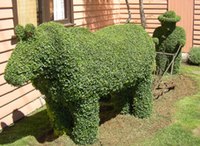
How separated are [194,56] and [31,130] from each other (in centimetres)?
757

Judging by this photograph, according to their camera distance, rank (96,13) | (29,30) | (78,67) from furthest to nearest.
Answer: (96,13) → (78,67) → (29,30)

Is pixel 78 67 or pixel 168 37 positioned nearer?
pixel 78 67

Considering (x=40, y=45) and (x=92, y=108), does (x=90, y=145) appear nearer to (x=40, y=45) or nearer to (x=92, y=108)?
(x=92, y=108)

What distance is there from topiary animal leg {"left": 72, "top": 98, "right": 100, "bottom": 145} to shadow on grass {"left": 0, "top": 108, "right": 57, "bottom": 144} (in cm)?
55

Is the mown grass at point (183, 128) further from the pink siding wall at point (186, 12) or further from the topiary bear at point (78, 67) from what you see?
the pink siding wall at point (186, 12)

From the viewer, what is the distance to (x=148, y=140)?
6145mm

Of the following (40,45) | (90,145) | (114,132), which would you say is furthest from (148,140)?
(40,45)

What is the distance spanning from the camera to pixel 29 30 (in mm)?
4824

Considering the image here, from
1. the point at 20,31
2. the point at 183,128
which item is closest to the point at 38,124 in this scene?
the point at 20,31

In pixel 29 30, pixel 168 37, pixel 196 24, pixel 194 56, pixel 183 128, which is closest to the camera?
pixel 29 30

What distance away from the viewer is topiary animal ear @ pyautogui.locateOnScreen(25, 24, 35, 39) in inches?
189

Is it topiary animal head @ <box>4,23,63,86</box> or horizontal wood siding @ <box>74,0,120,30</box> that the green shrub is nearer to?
horizontal wood siding @ <box>74,0,120,30</box>

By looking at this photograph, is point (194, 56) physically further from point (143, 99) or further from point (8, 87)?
point (8, 87)

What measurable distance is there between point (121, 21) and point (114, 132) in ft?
28.2
